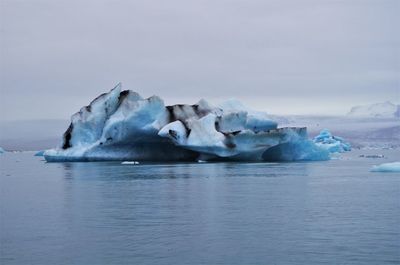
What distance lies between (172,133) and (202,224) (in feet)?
55.7

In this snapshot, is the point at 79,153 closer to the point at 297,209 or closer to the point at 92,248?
the point at 297,209

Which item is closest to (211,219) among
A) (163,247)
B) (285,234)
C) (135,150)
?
(285,234)

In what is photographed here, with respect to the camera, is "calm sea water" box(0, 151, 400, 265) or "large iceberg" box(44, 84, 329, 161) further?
"large iceberg" box(44, 84, 329, 161)

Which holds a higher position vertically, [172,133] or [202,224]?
[172,133]

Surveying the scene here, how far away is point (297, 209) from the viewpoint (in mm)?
11555

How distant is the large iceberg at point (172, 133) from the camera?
27.4m

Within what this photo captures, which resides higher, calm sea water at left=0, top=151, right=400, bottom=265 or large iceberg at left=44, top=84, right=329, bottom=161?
large iceberg at left=44, top=84, right=329, bottom=161

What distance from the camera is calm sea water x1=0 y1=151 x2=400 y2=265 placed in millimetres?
7535

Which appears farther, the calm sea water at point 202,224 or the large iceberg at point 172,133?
the large iceberg at point 172,133

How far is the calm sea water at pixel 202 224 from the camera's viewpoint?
297 inches

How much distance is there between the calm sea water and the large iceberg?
10521mm

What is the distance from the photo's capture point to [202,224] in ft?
32.2

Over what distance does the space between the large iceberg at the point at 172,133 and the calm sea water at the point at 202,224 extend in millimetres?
10521

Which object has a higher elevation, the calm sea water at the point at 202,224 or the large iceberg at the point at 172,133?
the large iceberg at the point at 172,133
